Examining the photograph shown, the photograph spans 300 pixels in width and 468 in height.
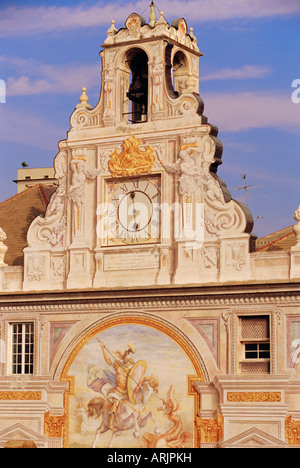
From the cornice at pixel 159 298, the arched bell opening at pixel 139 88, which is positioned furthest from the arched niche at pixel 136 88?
the cornice at pixel 159 298

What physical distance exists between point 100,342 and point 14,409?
3526 mm

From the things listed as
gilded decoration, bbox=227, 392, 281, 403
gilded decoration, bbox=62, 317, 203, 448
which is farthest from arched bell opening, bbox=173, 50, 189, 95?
gilded decoration, bbox=227, 392, 281, 403

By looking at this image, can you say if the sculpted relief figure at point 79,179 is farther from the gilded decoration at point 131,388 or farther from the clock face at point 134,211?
the gilded decoration at point 131,388

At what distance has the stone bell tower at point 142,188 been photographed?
1565 inches

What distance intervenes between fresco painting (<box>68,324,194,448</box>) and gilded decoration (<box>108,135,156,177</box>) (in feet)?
15.7

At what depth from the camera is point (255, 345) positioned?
1527 inches

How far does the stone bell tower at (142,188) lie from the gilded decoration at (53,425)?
4018mm

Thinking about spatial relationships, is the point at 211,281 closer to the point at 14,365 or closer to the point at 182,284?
the point at 182,284

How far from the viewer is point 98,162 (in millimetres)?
41812

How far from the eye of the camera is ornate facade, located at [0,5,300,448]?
126 feet

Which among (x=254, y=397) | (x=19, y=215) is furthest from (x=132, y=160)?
(x=254, y=397)

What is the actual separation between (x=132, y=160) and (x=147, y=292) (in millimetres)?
4176

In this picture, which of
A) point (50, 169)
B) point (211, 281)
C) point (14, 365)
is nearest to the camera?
point (211, 281)

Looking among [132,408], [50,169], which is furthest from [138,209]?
[50,169]
